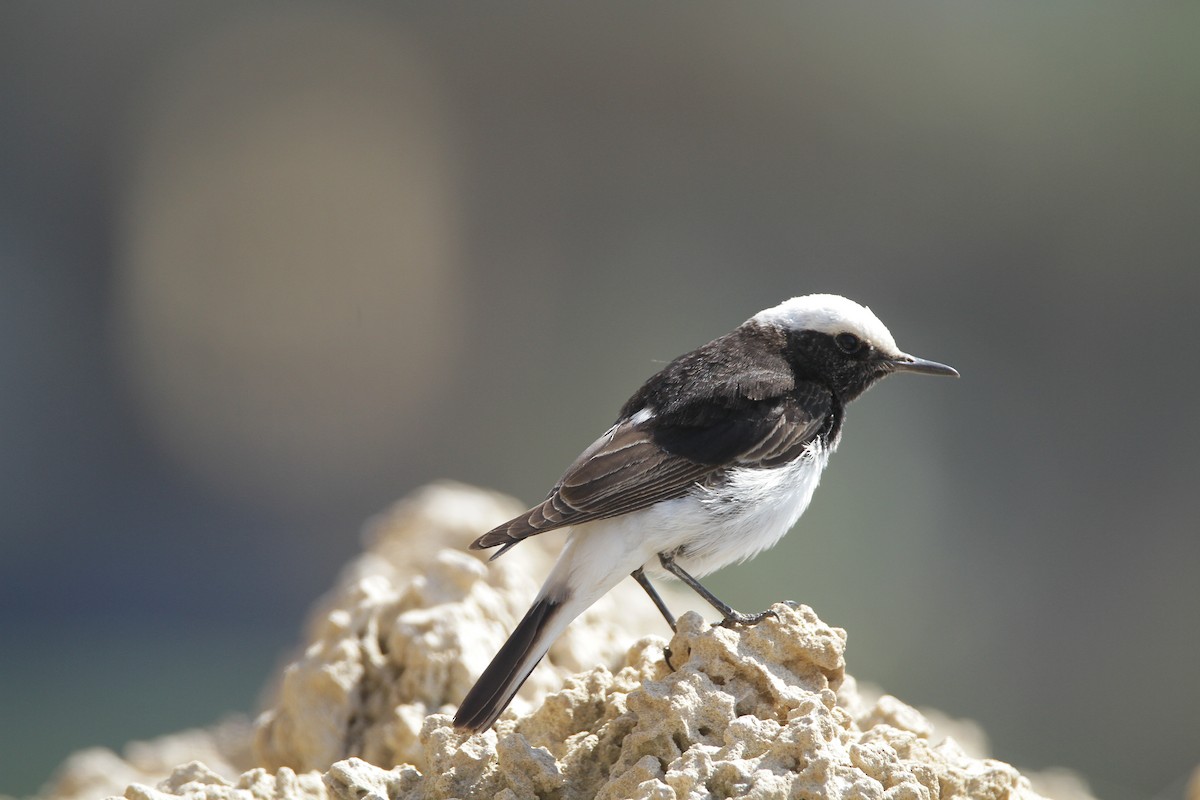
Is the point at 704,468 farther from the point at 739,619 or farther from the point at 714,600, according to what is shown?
the point at 739,619

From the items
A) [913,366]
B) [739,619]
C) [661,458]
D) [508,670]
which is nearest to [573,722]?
[508,670]

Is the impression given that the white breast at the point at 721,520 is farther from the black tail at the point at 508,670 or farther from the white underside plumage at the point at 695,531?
the black tail at the point at 508,670

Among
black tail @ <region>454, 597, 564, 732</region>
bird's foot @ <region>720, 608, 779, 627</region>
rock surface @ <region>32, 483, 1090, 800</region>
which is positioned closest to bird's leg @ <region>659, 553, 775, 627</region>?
bird's foot @ <region>720, 608, 779, 627</region>

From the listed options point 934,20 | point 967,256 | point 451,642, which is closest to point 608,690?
point 451,642

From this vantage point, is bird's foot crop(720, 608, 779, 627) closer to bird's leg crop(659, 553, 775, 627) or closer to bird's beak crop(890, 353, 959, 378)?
bird's leg crop(659, 553, 775, 627)

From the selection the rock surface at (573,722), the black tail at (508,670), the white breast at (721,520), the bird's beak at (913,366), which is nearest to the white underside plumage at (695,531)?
the white breast at (721,520)
